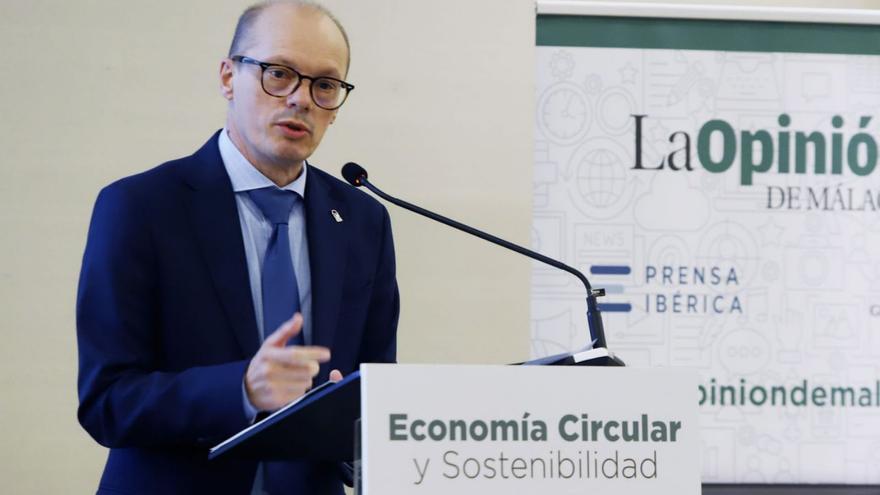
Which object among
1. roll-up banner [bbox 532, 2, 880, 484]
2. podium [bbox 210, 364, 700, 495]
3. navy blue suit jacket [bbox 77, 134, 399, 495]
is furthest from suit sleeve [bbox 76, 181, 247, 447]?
roll-up banner [bbox 532, 2, 880, 484]

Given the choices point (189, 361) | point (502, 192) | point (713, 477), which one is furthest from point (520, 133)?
point (189, 361)

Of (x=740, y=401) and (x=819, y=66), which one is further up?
(x=819, y=66)

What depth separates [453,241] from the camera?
136 inches

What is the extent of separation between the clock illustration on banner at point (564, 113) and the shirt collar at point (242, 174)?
1733mm

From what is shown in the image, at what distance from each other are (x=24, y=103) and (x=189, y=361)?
1969mm

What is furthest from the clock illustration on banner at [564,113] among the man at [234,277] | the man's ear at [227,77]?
the man's ear at [227,77]

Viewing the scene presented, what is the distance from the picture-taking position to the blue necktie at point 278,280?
1.76 m

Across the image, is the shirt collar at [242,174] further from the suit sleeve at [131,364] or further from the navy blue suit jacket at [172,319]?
the suit sleeve at [131,364]

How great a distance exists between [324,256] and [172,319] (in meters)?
0.30

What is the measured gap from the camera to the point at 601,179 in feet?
11.6

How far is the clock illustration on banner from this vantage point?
11.6 ft

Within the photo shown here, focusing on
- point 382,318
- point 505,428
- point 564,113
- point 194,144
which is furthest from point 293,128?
point 564,113

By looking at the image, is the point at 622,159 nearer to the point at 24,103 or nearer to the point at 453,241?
the point at 453,241

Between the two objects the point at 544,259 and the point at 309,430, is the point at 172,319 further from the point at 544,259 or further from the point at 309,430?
the point at 544,259
